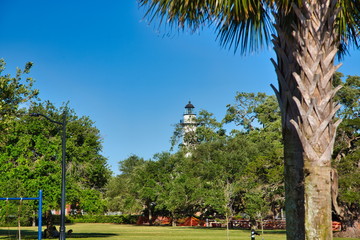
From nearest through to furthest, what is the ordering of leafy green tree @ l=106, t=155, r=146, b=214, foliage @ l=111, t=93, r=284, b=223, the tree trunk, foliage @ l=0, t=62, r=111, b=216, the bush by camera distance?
the tree trunk → foliage @ l=0, t=62, r=111, b=216 → foliage @ l=111, t=93, r=284, b=223 → leafy green tree @ l=106, t=155, r=146, b=214 → the bush

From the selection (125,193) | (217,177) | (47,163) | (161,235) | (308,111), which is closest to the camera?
(308,111)

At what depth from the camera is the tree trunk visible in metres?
6.64

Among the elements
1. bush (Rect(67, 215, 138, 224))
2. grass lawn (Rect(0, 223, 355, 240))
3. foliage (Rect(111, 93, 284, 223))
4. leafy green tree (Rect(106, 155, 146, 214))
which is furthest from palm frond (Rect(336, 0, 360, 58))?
bush (Rect(67, 215, 138, 224))

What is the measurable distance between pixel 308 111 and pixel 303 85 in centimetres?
40

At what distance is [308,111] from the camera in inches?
264

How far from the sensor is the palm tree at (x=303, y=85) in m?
6.66

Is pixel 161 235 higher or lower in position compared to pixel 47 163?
lower

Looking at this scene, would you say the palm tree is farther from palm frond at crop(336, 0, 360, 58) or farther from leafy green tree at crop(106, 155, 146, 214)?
leafy green tree at crop(106, 155, 146, 214)

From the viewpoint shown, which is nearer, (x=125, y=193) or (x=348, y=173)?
(x=348, y=173)

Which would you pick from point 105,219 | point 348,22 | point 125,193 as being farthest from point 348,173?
point 105,219

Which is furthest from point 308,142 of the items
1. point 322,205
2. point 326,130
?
point 322,205

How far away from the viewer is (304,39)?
6.99 metres

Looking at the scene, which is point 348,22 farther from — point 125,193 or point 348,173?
point 125,193

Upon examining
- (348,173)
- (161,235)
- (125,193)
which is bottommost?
(161,235)
